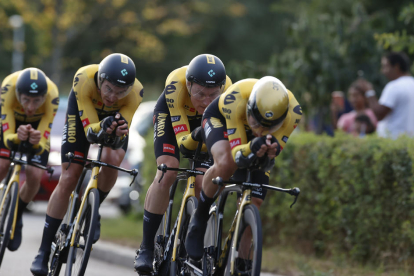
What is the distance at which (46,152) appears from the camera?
295 inches

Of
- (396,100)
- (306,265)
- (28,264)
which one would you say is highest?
(396,100)

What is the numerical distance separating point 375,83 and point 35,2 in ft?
70.9

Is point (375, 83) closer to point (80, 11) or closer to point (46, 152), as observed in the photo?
point (46, 152)

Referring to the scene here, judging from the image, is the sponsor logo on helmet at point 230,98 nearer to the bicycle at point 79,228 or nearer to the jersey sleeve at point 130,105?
the bicycle at point 79,228

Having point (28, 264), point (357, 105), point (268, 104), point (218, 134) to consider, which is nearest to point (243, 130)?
point (218, 134)

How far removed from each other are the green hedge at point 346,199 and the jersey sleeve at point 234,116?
94.9 inches

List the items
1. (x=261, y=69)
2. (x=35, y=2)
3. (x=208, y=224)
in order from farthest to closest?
1. (x=35, y=2)
2. (x=261, y=69)
3. (x=208, y=224)

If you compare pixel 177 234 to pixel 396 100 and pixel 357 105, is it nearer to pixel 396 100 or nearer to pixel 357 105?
pixel 396 100

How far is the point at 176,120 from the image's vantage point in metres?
5.89

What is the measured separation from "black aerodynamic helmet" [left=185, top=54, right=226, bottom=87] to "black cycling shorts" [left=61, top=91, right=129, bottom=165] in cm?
106

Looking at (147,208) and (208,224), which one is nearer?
(208,224)

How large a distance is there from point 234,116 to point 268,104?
382mm

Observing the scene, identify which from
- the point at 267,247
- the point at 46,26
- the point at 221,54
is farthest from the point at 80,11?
the point at 267,247

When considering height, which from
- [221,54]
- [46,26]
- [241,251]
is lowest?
[241,251]
